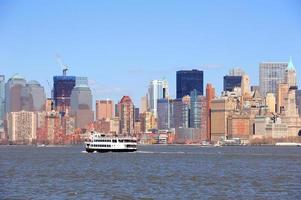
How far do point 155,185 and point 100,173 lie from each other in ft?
65.5

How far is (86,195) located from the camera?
216ft

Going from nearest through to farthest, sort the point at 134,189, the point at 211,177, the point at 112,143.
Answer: the point at 134,189
the point at 211,177
the point at 112,143

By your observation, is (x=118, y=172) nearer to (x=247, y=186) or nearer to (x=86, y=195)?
(x=247, y=186)

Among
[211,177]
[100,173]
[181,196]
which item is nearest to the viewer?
[181,196]

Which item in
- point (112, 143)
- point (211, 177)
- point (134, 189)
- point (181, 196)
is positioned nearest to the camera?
point (181, 196)

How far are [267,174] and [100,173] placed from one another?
65.3ft

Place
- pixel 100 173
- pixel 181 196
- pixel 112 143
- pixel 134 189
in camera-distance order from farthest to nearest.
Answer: pixel 112 143 < pixel 100 173 < pixel 134 189 < pixel 181 196

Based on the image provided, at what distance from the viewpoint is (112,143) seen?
178125 mm

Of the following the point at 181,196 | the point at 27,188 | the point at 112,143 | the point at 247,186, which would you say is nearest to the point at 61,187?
the point at 27,188

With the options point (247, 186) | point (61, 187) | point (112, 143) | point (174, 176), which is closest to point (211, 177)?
point (174, 176)

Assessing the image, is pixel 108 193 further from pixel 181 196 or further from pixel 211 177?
pixel 211 177

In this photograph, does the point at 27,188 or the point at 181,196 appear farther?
the point at 27,188

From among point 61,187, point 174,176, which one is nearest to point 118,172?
point 174,176

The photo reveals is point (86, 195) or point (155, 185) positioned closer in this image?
point (86, 195)
